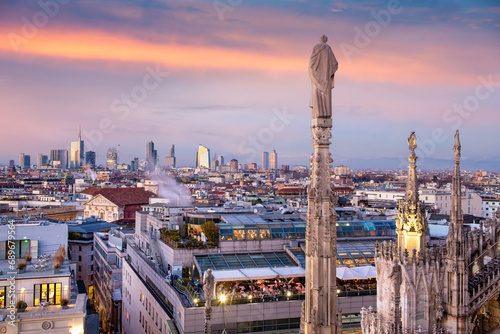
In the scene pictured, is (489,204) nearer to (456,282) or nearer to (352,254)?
(352,254)

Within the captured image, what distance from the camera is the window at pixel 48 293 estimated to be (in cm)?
2720

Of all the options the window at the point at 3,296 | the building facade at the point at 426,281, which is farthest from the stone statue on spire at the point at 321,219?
the window at the point at 3,296

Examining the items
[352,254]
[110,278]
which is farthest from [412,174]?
[110,278]

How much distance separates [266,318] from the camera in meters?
26.3

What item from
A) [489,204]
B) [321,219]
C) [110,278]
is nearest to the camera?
[321,219]

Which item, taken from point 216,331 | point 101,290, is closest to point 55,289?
point 216,331

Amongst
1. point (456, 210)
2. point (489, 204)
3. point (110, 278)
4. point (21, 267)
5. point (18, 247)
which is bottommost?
point (110, 278)

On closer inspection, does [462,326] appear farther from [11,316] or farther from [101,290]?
[101,290]

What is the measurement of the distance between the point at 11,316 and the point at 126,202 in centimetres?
9755

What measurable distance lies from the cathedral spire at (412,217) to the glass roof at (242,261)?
16.4m

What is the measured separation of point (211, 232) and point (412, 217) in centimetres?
2090

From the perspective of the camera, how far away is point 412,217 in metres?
16.7

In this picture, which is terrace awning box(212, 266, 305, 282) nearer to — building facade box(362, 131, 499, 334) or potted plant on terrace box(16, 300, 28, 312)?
potted plant on terrace box(16, 300, 28, 312)

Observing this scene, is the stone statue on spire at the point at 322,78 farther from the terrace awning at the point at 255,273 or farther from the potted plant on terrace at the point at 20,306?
the potted plant on terrace at the point at 20,306
